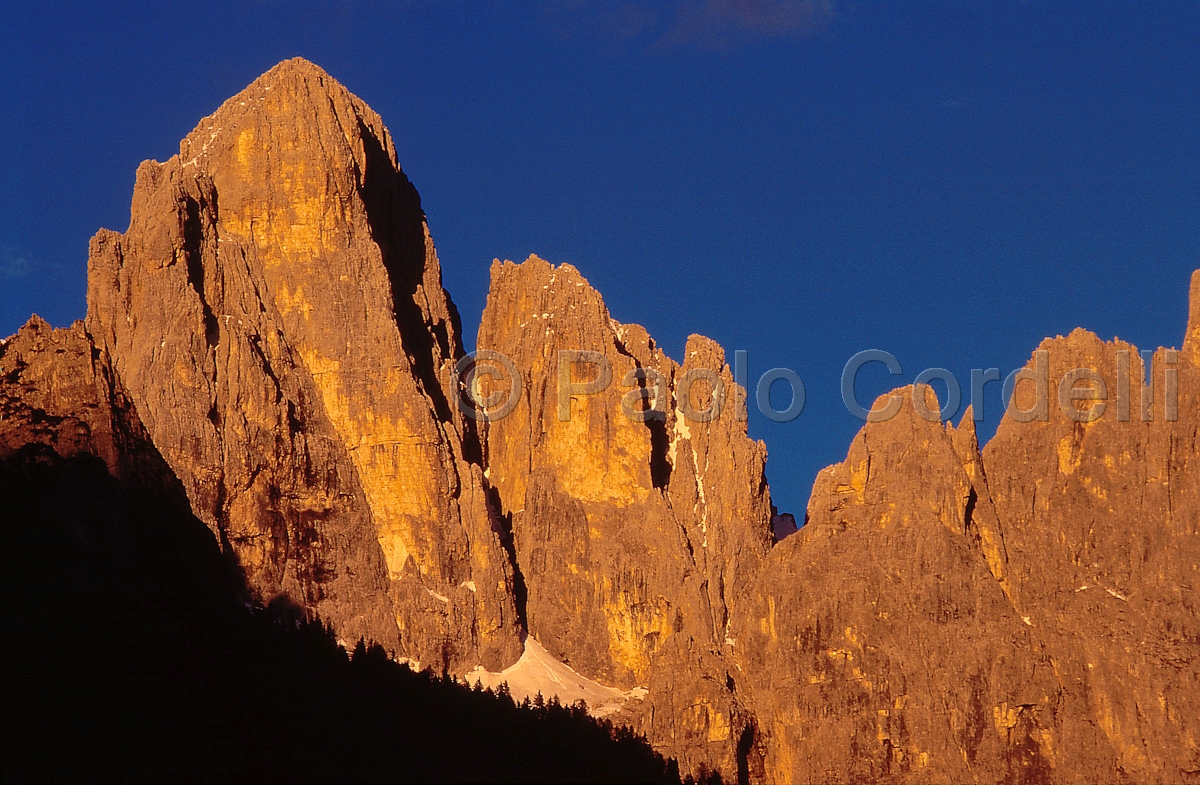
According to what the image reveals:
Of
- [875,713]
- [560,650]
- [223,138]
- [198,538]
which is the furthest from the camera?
[223,138]

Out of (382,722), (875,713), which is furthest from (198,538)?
(875,713)

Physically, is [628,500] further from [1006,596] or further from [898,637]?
[1006,596]

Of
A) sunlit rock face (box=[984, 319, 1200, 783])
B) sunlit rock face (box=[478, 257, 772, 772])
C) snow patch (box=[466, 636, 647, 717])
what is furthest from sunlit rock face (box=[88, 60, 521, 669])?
sunlit rock face (box=[984, 319, 1200, 783])

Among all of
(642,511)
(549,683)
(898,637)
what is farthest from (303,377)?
(898,637)

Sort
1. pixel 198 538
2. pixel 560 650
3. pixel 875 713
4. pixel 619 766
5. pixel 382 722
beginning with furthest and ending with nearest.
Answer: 1. pixel 560 650
2. pixel 875 713
3. pixel 619 766
4. pixel 382 722
5. pixel 198 538

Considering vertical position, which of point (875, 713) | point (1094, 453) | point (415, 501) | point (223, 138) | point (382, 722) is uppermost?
point (223, 138)

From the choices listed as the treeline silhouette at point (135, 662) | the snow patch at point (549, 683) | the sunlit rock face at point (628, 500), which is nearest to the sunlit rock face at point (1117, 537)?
the sunlit rock face at point (628, 500)

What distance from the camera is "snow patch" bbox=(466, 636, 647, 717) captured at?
11250cm

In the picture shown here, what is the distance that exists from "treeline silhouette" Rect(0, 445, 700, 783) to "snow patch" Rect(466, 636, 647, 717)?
53.2 metres

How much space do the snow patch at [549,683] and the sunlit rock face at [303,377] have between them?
113 cm

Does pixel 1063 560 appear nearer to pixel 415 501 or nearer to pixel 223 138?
pixel 415 501

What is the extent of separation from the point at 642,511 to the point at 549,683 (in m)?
12.9

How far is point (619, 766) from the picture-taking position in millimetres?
71750

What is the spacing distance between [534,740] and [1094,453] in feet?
178
